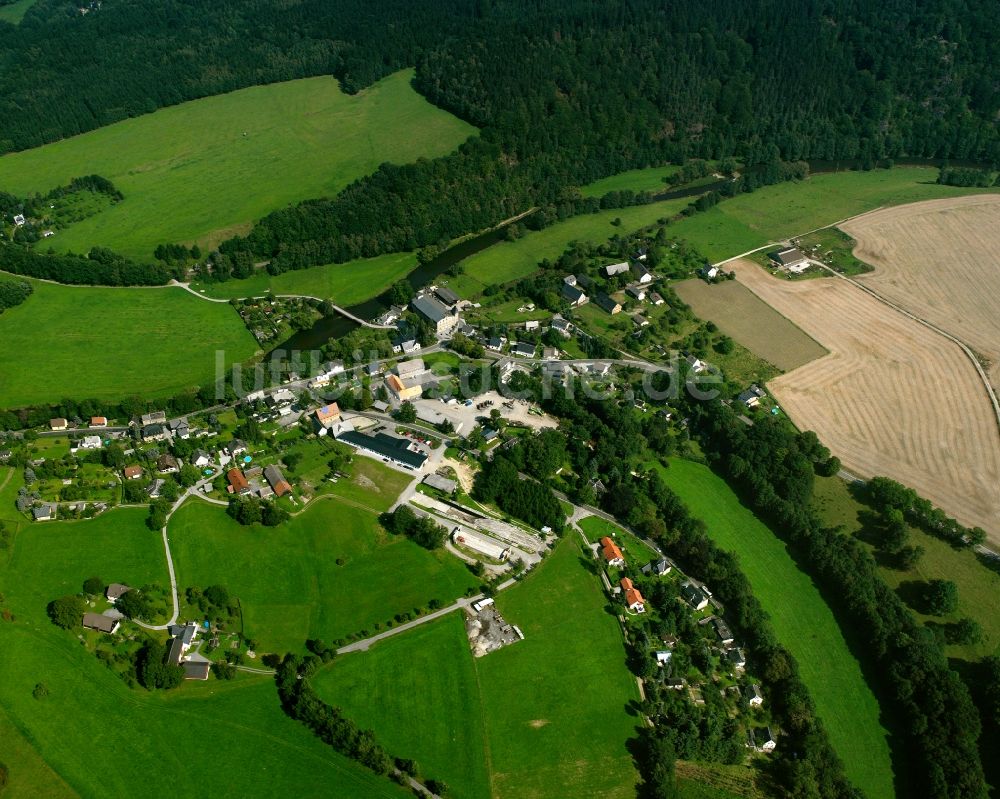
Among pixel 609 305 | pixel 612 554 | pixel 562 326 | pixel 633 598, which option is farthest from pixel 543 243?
pixel 633 598

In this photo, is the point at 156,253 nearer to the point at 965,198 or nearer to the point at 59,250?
the point at 59,250

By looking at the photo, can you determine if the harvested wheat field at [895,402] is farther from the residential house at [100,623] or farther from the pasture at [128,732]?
the residential house at [100,623]

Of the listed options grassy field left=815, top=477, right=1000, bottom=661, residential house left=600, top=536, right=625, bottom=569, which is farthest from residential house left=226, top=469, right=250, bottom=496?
grassy field left=815, top=477, right=1000, bottom=661

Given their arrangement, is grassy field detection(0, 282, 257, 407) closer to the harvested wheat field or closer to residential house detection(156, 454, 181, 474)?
residential house detection(156, 454, 181, 474)

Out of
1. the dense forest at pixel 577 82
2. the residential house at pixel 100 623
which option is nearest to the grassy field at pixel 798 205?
the dense forest at pixel 577 82

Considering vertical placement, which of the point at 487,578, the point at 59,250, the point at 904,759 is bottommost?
the point at 904,759

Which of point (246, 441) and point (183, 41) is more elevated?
point (183, 41)

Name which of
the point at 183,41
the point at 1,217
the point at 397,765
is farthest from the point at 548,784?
the point at 183,41

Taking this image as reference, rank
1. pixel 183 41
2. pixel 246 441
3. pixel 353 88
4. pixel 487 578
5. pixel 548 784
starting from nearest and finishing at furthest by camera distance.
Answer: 1. pixel 548 784
2. pixel 487 578
3. pixel 246 441
4. pixel 353 88
5. pixel 183 41
